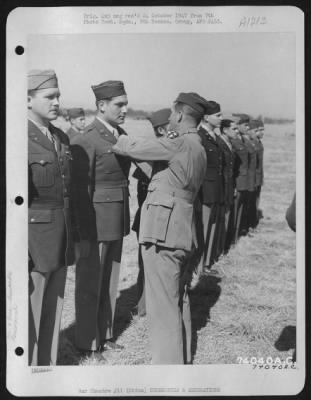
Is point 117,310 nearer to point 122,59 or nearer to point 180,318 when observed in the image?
point 180,318

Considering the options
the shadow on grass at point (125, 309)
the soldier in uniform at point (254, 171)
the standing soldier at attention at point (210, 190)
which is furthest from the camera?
the standing soldier at attention at point (210, 190)

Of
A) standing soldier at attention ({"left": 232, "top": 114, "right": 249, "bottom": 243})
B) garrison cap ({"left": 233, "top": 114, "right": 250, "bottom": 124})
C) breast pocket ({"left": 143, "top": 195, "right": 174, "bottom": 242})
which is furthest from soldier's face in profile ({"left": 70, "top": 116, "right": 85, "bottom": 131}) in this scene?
standing soldier at attention ({"left": 232, "top": 114, "right": 249, "bottom": 243})

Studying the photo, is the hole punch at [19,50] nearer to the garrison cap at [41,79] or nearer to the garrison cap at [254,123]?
the garrison cap at [41,79]

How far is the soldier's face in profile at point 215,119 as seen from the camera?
12.6 feet

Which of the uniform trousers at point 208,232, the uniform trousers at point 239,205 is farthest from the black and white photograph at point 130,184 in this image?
the uniform trousers at point 239,205

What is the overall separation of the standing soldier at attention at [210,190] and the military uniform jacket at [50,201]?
1.07 meters

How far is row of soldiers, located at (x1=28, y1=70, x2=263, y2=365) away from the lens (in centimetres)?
314

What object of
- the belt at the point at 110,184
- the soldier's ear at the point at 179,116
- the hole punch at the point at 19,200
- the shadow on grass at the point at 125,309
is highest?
the soldier's ear at the point at 179,116

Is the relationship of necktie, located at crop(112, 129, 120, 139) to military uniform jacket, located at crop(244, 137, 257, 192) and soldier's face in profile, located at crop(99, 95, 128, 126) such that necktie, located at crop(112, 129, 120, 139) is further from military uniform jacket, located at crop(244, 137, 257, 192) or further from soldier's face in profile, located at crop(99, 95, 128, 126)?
military uniform jacket, located at crop(244, 137, 257, 192)

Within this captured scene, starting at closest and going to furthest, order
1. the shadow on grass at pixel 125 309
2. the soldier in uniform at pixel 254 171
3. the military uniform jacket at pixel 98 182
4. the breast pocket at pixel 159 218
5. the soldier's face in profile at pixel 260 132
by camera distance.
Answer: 1. the breast pocket at pixel 159 218
2. the military uniform jacket at pixel 98 182
3. the shadow on grass at pixel 125 309
4. the soldier's face in profile at pixel 260 132
5. the soldier in uniform at pixel 254 171

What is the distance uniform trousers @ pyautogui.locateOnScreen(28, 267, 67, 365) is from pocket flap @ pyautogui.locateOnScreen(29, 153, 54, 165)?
0.58 metres

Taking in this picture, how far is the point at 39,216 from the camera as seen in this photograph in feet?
10.5

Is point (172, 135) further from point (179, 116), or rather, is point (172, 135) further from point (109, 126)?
point (109, 126)

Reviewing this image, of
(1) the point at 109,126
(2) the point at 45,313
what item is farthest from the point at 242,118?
(2) the point at 45,313
